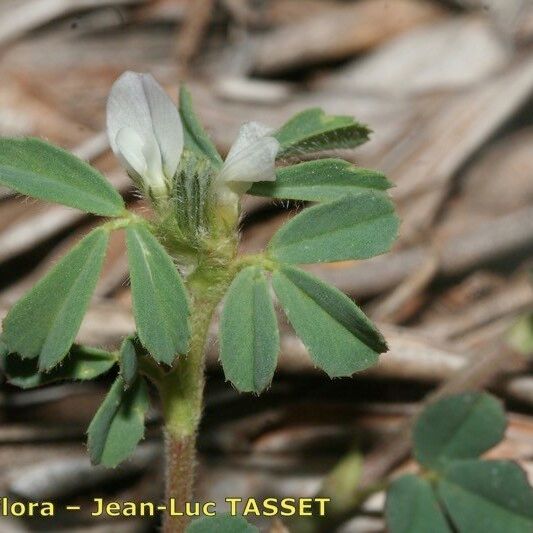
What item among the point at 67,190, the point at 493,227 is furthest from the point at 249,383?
the point at 493,227

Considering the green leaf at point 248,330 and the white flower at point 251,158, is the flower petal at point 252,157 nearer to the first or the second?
the white flower at point 251,158

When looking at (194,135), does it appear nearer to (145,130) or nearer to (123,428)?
(145,130)

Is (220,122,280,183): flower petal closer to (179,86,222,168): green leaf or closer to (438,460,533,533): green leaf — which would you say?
(179,86,222,168): green leaf

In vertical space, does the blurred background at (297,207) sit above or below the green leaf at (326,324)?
below

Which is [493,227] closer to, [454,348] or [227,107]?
[454,348]

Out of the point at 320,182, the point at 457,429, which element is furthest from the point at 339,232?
the point at 457,429

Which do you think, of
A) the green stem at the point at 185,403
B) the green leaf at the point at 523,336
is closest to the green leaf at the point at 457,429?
the green leaf at the point at 523,336
